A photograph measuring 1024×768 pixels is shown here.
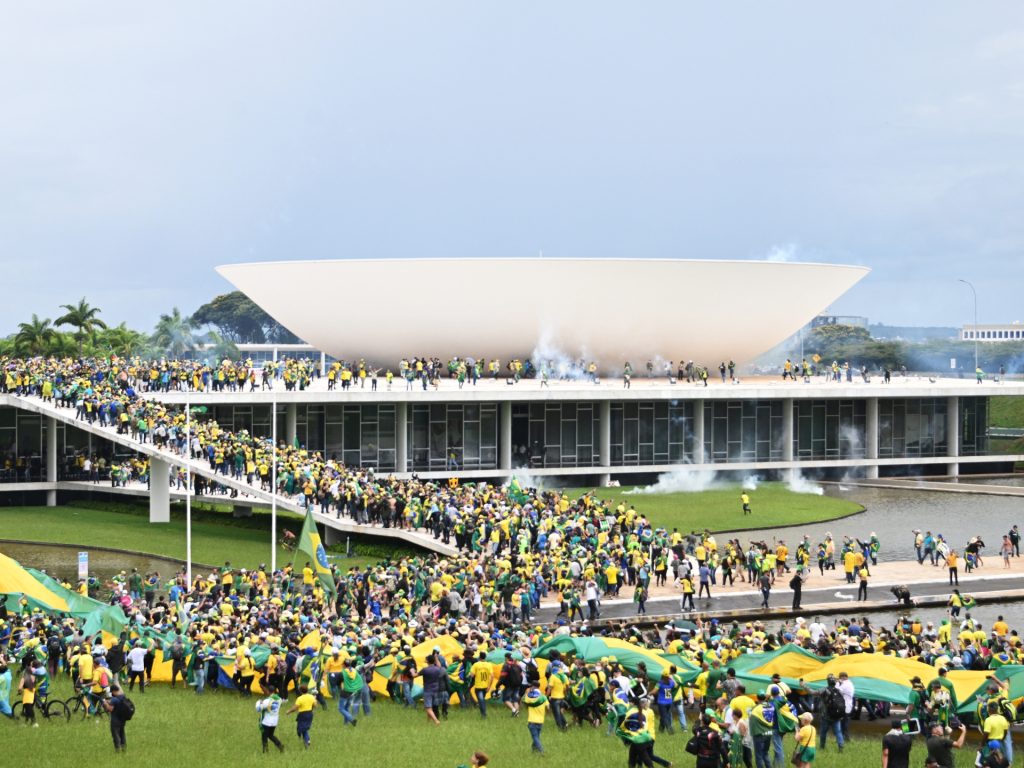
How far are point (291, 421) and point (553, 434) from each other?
366 inches

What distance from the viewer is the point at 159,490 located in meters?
41.8

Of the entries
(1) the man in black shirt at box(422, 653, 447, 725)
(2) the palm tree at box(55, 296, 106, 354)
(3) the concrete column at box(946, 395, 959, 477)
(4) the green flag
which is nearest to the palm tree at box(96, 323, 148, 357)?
(2) the palm tree at box(55, 296, 106, 354)

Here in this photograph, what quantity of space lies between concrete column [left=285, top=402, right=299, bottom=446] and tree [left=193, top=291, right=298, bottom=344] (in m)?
93.8

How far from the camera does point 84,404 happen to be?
4166cm

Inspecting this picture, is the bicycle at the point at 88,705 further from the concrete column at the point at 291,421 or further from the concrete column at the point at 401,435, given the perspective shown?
the concrete column at the point at 401,435

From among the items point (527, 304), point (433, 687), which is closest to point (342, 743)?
point (433, 687)

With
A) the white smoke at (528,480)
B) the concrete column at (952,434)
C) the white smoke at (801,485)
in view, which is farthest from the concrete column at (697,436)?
the concrete column at (952,434)

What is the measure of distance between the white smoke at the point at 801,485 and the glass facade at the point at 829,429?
127cm

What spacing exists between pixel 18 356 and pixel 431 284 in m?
28.1

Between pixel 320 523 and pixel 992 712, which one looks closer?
pixel 992 712

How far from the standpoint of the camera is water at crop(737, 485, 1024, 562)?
37750 mm

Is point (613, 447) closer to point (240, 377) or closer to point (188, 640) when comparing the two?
point (240, 377)

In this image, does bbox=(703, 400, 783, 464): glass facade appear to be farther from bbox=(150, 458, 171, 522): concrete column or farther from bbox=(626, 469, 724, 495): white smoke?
bbox=(150, 458, 171, 522): concrete column

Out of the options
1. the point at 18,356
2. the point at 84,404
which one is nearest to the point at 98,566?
the point at 84,404
